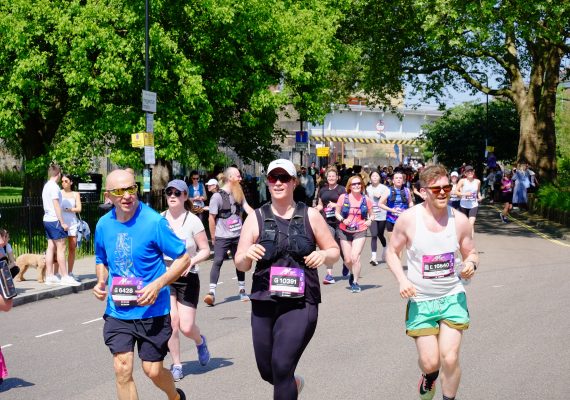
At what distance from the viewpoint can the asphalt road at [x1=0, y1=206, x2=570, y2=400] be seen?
7.19 meters

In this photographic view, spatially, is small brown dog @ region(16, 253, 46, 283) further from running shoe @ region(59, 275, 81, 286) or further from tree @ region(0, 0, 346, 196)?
tree @ region(0, 0, 346, 196)

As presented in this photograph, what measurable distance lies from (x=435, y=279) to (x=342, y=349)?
2.82m

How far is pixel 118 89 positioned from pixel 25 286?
948 centimetres

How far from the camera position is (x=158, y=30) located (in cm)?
2127

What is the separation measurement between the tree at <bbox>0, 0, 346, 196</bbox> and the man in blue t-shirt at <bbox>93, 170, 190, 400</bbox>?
15735 millimetres

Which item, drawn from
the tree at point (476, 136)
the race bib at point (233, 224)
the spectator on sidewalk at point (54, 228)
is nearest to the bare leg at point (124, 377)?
the race bib at point (233, 224)

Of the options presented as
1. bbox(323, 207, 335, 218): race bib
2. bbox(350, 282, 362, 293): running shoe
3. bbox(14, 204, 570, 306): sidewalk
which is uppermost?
bbox(323, 207, 335, 218): race bib

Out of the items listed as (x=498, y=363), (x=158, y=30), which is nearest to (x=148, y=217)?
(x=498, y=363)

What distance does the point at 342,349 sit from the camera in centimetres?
870

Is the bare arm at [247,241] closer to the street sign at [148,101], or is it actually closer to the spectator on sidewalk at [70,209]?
the spectator on sidewalk at [70,209]

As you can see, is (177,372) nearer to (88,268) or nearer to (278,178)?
(278,178)

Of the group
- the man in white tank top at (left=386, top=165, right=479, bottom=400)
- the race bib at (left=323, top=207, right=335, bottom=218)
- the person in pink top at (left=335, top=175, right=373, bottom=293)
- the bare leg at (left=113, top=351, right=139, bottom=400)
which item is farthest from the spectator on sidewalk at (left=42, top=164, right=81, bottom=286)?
the man in white tank top at (left=386, top=165, right=479, bottom=400)

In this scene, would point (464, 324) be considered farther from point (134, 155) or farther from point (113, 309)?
point (134, 155)

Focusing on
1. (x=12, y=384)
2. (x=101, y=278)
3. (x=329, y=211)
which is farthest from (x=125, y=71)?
(x=101, y=278)
